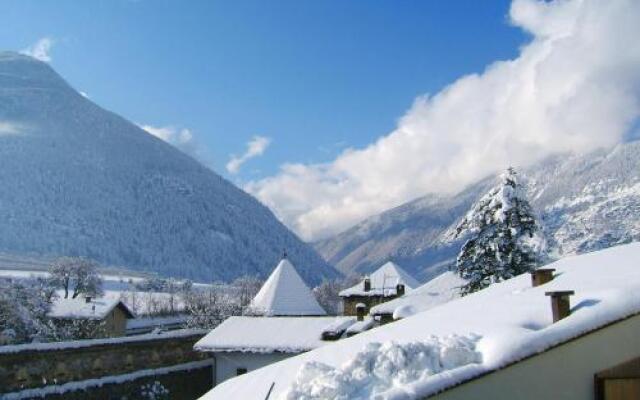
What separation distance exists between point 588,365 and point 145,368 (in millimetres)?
20048

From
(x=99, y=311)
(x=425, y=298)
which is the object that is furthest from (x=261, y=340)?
(x=99, y=311)

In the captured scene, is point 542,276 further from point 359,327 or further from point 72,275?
point 72,275

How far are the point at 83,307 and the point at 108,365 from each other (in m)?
44.8

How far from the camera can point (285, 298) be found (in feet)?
128

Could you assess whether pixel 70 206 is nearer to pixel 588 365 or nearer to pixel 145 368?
pixel 145 368

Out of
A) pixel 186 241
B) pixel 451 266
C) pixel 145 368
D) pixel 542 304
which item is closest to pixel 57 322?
pixel 145 368

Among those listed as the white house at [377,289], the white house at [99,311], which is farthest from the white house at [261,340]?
the white house at [99,311]

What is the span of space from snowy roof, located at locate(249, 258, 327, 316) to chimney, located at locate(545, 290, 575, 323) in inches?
1235

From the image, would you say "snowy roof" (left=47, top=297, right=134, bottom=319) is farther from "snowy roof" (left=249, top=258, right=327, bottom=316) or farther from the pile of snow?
the pile of snow

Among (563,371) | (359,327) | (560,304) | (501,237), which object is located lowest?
(359,327)

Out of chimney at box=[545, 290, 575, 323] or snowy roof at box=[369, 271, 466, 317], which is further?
snowy roof at box=[369, 271, 466, 317]

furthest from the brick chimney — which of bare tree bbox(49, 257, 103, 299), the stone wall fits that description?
bare tree bbox(49, 257, 103, 299)

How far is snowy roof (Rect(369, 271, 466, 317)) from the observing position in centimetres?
1937

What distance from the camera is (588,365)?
7.02 m
